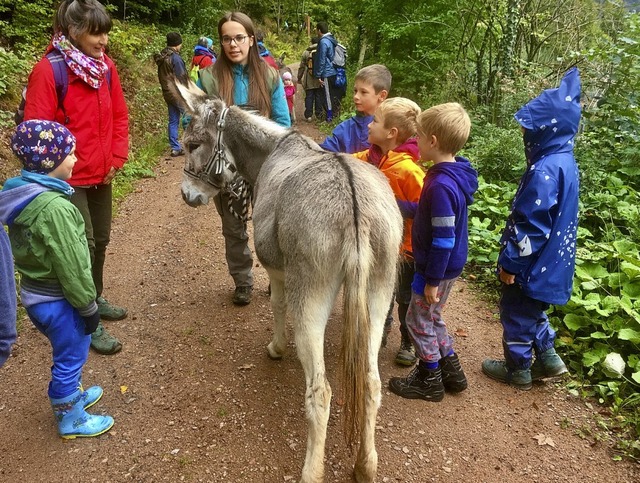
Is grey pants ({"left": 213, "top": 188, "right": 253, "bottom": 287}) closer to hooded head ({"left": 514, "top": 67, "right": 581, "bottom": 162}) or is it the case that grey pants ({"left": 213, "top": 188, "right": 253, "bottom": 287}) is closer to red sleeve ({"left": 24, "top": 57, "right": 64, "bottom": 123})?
red sleeve ({"left": 24, "top": 57, "right": 64, "bottom": 123})

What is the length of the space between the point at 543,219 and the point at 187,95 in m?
2.91

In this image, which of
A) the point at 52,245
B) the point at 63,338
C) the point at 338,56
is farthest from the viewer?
the point at 338,56

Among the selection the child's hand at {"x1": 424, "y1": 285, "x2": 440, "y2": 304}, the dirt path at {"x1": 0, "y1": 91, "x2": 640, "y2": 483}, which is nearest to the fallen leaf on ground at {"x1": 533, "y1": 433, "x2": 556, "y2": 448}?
the dirt path at {"x1": 0, "y1": 91, "x2": 640, "y2": 483}

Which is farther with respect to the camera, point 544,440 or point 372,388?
point 544,440

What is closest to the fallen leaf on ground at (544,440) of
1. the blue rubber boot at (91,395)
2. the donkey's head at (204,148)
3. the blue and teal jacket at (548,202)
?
the blue and teal jacket at (548,202)

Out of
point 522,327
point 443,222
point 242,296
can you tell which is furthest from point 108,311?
point 522,327

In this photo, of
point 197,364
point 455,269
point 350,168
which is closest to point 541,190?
point 455,269

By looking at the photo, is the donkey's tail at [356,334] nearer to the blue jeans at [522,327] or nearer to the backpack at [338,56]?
the blue jeans at [522,327]

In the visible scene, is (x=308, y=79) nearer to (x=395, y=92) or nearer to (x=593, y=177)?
(x=395, y=92)

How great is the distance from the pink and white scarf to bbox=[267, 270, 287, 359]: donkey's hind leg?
206cm

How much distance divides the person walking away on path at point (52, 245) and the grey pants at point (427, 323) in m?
2.16

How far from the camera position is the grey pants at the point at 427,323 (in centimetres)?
305

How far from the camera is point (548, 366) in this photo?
134 inches

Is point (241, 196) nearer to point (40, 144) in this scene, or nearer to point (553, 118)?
point (40, 144)
